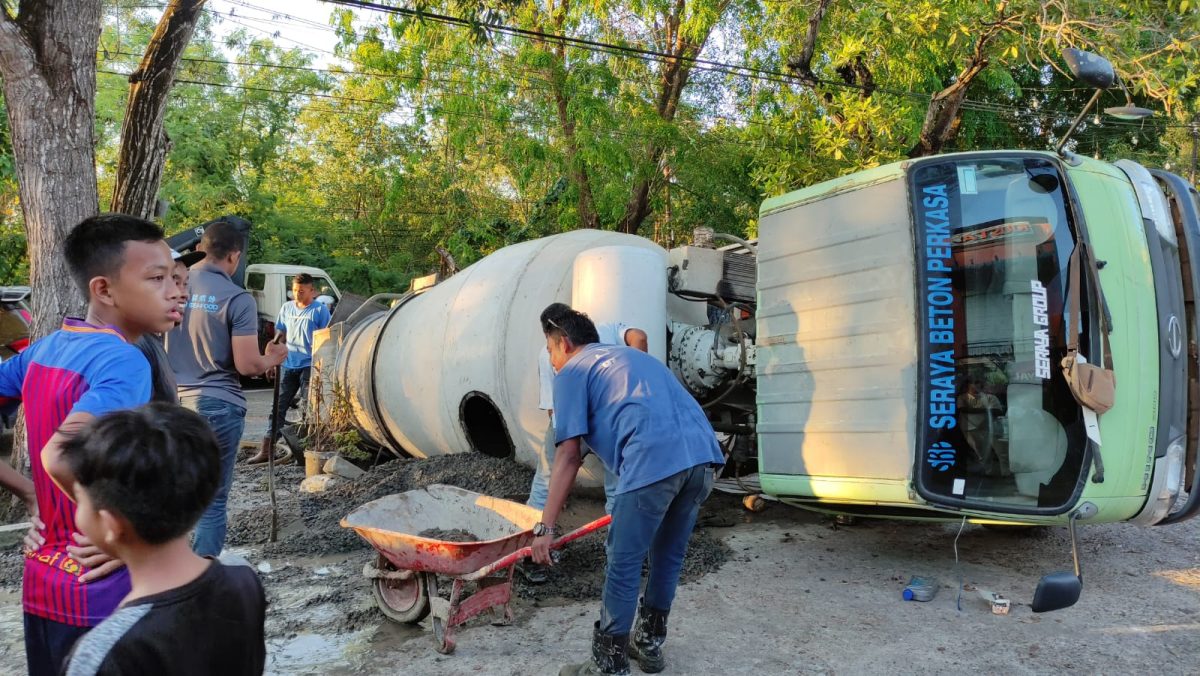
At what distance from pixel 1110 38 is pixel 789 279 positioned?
19.9ft

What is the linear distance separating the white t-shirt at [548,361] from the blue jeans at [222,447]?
1.91m

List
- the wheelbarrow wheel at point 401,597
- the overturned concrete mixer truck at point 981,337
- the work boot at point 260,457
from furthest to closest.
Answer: the work boot at point 260,457 < the overturned concrete mixer truck at point 981,337 < the wheelbarrow wheel at point 401,597

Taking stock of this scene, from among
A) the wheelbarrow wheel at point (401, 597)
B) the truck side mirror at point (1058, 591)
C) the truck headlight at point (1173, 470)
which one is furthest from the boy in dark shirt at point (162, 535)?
the truck headlight at point (1173, 470)

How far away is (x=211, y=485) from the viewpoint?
164 cm

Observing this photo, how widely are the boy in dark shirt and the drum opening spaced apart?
4.92 m

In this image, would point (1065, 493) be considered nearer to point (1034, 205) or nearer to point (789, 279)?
point (1034, 205)

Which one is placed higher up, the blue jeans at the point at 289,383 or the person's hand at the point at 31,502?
the person's hand at the point at 31,502

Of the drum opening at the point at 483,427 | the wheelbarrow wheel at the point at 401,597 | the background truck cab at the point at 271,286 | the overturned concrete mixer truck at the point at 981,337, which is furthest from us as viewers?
the background truck cab at the point at 271,286

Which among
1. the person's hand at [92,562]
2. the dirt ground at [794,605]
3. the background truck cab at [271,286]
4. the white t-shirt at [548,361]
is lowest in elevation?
the dirt ground at [794,605]

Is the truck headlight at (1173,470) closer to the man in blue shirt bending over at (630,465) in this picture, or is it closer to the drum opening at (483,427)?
the man in blue shirt bending over at (630,465)

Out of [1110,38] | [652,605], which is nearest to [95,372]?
[652,605]

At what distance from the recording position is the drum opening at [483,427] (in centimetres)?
680

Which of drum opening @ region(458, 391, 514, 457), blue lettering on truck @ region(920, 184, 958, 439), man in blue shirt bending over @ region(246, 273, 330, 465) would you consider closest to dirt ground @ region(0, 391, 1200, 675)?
drum opening @ region(458, 391, 514, 457)

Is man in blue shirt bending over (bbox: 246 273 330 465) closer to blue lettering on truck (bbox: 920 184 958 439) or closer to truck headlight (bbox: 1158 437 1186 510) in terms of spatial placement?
blue lettering on truck (bbox: 920 184 958 439)
